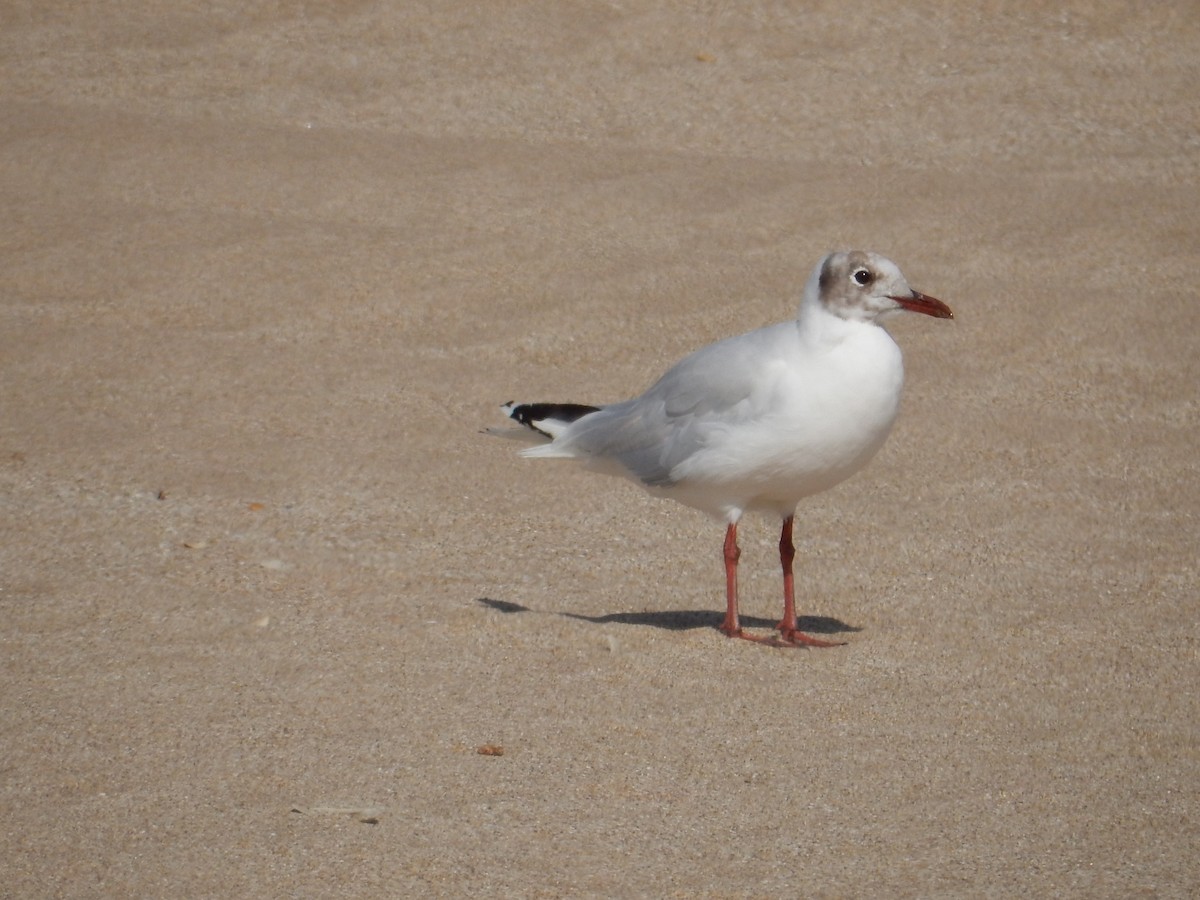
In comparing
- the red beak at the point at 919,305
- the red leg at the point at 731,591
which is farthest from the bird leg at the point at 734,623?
the red beak at the point at 919,305

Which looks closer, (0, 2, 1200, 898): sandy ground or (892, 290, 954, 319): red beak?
(0, 2, 1200, 898): sandy ground

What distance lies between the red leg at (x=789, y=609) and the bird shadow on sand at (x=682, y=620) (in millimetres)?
80

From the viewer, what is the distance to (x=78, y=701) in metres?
4.33

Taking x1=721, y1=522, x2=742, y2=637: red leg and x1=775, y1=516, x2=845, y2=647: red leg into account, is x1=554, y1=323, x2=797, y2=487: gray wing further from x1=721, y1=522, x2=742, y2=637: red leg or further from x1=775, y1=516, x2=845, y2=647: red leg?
x1=775, y1=516, x2=845, y2=647: red leg

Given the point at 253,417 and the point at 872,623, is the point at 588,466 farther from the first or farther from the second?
the point at 253,417

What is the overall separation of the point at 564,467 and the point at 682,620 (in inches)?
59.3

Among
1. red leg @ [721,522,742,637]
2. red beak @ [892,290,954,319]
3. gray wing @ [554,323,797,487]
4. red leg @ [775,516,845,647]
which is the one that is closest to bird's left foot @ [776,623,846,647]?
red leg @ [775,516,845,647]

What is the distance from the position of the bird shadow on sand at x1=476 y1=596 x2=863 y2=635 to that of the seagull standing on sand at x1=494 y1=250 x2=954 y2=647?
111 millimetres

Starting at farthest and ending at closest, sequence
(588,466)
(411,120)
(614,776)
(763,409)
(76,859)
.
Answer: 1. (411,120)
2. (588,466)
3. (763,409)
4. (614,776)
5. (76,859)

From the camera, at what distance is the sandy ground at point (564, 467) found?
382cm

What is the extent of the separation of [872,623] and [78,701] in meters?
2.44

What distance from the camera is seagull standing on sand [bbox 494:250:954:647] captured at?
4.69m

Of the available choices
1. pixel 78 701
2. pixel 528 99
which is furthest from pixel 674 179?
pixel 78 701

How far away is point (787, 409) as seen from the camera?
4707 millimetres
